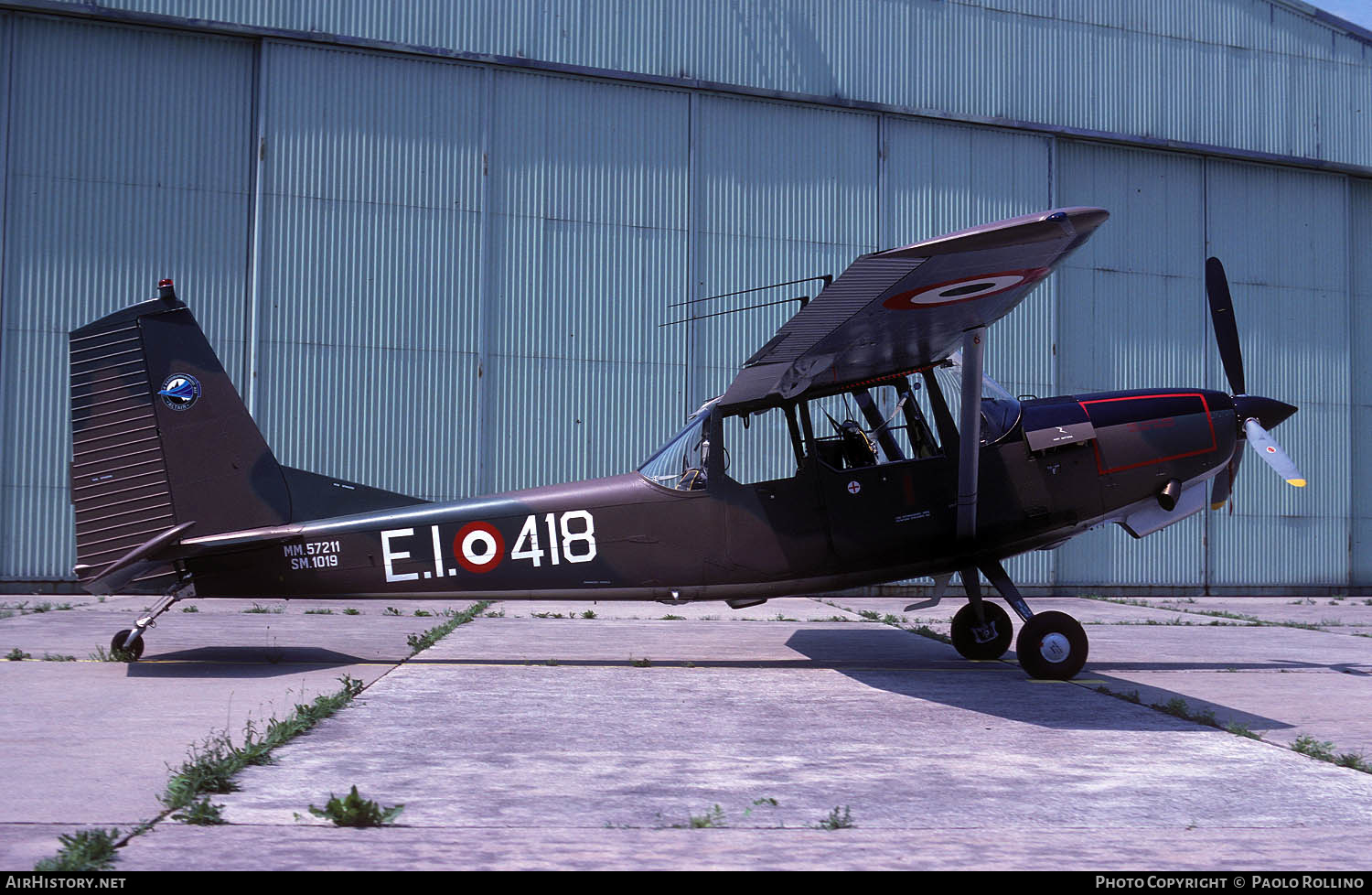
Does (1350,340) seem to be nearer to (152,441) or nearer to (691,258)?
(691,258)

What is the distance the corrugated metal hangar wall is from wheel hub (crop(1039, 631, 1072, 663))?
1056cm

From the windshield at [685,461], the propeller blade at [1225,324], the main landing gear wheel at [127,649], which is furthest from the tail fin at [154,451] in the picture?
the propeller blade at [1225,324]

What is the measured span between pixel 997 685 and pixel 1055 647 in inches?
25.7

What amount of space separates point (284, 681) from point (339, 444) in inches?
387

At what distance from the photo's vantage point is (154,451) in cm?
825

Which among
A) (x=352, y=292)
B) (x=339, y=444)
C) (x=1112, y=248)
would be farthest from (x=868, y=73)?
(x=339, y=444)

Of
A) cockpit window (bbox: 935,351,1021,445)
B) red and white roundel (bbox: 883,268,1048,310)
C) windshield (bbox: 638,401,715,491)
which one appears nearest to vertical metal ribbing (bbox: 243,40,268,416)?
windshield (bbox: 638,401,715,491)

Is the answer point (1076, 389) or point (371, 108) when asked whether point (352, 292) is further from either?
point (1076, 389)

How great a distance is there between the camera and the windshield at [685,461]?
29.1ft

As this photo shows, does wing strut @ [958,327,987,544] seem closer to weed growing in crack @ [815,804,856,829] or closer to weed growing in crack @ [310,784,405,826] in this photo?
weed growing in crack @ [815,804,856,829]

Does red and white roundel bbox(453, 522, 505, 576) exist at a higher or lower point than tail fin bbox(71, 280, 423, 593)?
lower

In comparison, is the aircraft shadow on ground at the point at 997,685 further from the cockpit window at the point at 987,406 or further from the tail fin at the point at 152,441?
the tail fin at the point at 152,441

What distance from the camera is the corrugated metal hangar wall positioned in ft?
55.7

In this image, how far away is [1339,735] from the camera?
252 inches
